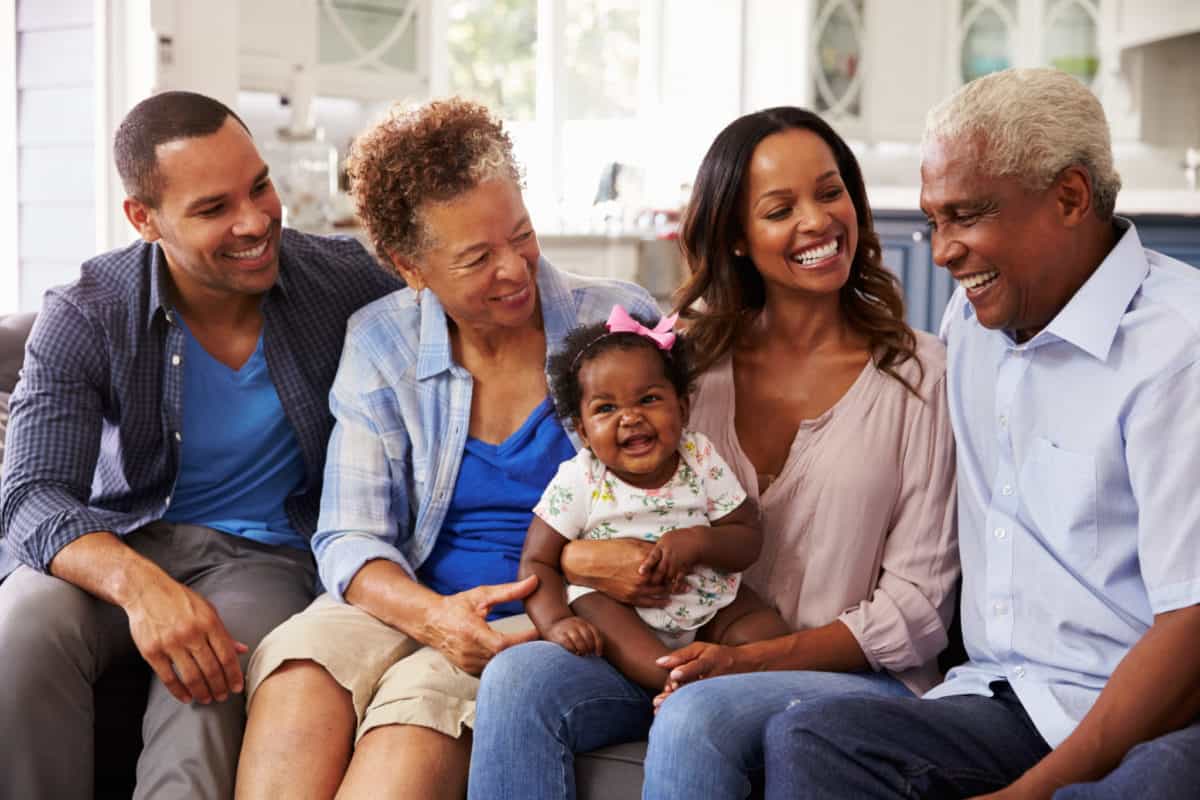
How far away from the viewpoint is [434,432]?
218cm

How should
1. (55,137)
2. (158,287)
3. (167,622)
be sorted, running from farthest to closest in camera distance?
(55,137)
(158,287)
(167,622)

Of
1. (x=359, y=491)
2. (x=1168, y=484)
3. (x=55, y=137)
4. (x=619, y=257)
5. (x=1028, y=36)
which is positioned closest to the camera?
(x=1168, y=484)

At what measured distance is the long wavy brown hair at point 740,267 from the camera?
82.0 inches

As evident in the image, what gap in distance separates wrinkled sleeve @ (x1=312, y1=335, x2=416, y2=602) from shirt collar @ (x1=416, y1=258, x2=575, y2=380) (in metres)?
0.09

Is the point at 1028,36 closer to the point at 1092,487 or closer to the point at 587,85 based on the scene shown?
the point at 587,85

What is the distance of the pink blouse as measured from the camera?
1941 millimetres

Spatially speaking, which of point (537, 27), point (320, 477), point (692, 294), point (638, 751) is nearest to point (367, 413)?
point (320, 477)

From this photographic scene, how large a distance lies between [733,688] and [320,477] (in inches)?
36.5

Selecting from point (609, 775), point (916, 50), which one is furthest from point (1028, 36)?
point (609, 775)

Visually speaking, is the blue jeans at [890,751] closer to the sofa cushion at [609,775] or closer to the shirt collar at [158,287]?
the sofa cushion at [609,775]

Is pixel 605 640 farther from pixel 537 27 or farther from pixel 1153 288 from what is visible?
pixel 537 27

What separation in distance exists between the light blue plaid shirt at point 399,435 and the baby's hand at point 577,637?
0.33m

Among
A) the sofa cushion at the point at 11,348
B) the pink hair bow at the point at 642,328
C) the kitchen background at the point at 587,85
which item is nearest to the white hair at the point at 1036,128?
the pink hair bow at the point at 642,328

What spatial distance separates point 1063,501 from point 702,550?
49 cm
